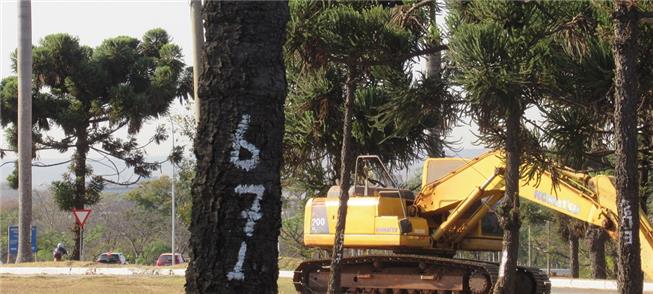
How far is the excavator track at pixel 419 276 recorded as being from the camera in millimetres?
16578

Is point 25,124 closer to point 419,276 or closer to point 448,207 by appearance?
point 448,207

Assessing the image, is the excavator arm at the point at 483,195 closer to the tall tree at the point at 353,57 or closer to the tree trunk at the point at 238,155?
the tall tree at the point at 353,57

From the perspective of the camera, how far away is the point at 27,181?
2609 centimetres

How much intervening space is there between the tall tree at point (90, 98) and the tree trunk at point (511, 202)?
16313mm

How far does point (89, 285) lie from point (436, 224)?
557cm

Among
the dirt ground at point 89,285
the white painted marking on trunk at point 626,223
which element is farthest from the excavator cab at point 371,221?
the white painted marking on trunk at point 626,223

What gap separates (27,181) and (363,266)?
11492 millimetres

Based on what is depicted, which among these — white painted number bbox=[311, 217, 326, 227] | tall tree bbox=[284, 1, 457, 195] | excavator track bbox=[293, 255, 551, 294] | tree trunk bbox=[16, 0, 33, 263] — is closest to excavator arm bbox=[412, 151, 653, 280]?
excavator track bbox=[293, 255, 551, 294]

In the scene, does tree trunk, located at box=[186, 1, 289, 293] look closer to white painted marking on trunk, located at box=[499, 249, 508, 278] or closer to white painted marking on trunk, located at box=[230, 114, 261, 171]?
white painted marking on trunk, located at box=[230, 114, 261, 171]

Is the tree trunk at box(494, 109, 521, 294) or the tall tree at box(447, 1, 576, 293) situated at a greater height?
the tall tree at box(447, 1, 576, 293)

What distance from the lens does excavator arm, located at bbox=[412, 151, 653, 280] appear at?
51.8ft

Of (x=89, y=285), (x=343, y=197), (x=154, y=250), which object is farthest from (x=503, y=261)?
(x=154, y=250)

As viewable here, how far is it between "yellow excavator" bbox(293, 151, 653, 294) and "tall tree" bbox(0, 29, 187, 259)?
1238 cm

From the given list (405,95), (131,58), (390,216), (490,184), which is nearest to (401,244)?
(390,216)
